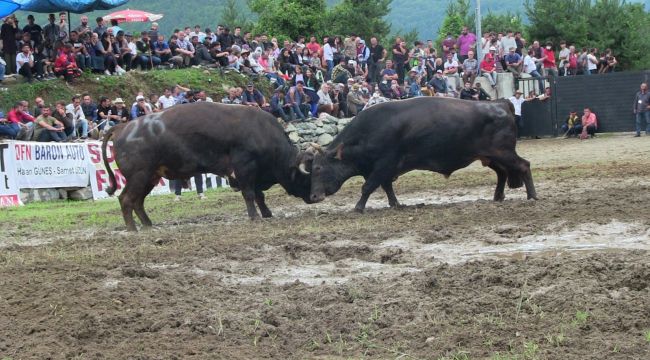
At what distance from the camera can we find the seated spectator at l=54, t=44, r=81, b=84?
26984mm

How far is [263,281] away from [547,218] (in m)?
4.69

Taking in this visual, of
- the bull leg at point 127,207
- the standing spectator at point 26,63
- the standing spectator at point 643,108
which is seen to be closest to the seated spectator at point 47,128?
the standing spectator at point 26,63

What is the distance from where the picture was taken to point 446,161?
56.5 feet

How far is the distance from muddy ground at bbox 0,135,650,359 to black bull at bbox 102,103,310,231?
1.04m

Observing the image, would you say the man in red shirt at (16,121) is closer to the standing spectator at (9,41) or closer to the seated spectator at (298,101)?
the standing spectator at (9,41)

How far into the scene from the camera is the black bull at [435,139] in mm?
17016

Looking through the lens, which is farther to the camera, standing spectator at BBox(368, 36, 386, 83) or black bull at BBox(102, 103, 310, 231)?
standing spectator at BBox(368, 36, 386, 83)

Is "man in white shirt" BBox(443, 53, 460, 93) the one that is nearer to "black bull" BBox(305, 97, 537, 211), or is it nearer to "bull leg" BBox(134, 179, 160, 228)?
"black bull" BBox(305, 97, 537, 211)

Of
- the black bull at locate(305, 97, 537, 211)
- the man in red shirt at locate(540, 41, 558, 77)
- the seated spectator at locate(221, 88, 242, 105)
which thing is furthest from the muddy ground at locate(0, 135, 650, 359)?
the man in red shirt at locate(540, 41, 558, 77)

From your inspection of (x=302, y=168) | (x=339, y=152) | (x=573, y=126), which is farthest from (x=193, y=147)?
(x=573, y=126)

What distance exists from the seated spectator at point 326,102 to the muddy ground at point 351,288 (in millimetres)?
16125

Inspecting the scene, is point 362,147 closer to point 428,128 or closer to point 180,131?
point 428,128

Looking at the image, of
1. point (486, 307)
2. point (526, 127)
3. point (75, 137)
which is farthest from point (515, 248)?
point (526, 127)

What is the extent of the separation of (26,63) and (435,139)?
42.5ft
